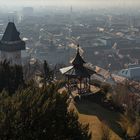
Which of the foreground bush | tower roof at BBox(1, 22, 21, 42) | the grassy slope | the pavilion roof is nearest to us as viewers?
the foreground bush

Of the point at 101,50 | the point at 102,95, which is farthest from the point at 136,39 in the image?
the point at 102,95

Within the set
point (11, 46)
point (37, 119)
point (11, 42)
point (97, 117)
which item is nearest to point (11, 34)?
point (11, 42)

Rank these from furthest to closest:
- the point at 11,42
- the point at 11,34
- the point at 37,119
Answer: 1. the point at 11,34
2. the point at 11,42
3. the point at 37,119

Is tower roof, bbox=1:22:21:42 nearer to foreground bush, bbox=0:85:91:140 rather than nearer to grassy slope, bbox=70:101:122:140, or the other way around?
grassy slope, bbox=70:101:122:140

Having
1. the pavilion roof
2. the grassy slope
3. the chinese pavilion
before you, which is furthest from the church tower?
the grassy slope

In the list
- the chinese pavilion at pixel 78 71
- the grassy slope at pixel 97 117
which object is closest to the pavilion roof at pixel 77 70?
the chinese pavilion at pixel 78 71

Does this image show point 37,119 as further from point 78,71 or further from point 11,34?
point 11,34

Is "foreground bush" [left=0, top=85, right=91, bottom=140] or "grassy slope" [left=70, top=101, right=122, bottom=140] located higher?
"foreground bush" [left=0, top=85, right=91, bottom=140]

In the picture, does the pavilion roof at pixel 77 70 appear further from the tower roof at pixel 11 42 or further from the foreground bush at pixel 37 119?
the tower roof at pixel 11 42
